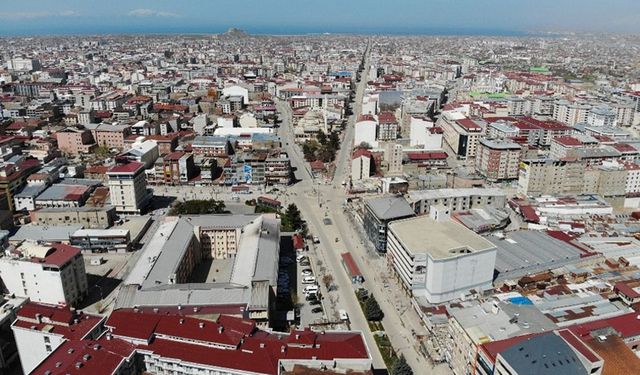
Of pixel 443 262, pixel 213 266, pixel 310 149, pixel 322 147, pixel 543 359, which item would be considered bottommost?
pixel 213 266

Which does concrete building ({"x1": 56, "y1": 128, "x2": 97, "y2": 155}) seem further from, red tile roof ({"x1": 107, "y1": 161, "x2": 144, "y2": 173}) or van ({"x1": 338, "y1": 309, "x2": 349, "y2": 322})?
van ({"x1": 338, "y1": 309, "x2": 349, "y2": 322})

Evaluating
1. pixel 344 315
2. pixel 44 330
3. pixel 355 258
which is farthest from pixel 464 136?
pixel 44 330

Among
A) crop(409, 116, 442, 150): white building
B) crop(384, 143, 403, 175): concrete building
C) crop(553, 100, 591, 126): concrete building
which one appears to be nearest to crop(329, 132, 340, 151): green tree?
crop(409, 116, 442, 150): white building

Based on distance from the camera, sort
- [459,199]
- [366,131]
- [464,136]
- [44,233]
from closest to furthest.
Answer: [44,233] → [459,199] → [464,136] → [366,131]

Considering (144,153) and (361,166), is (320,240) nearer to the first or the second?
(361,166)

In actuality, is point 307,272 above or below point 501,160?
below

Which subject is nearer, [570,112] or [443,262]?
[443,262]

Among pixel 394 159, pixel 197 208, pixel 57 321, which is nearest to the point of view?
pixel 57 321
